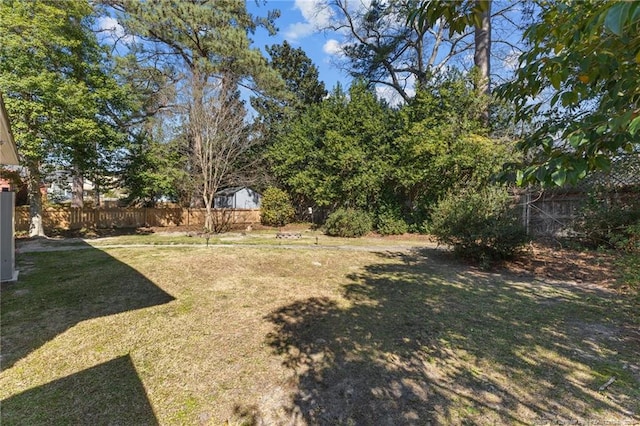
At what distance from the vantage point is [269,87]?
1538 centimetres

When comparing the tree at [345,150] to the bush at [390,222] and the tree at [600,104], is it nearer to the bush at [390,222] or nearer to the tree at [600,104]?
the bush at [390,222]

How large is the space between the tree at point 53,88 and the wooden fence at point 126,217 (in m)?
2.75

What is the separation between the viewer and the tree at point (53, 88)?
28.0ft

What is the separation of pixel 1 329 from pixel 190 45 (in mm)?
14598

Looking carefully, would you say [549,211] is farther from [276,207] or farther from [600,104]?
[276,207]

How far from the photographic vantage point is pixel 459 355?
2.89m

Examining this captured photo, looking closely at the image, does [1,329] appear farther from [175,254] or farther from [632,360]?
[632,360]

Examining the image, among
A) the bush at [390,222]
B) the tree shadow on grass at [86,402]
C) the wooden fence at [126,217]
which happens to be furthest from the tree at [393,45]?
the tree shadow on grass at [86,402]

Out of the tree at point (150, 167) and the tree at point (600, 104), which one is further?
the tree at point (150, 167)

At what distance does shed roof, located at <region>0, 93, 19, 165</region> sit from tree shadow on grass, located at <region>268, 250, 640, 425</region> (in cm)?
460

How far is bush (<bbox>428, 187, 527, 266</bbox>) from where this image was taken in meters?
6.39

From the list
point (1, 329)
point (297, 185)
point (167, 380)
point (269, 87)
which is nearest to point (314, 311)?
point (167, 380)

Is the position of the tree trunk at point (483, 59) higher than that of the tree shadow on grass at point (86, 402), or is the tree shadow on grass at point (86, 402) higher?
the tree trunk at point (483, 59)

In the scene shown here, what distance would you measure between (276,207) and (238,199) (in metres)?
5.37
